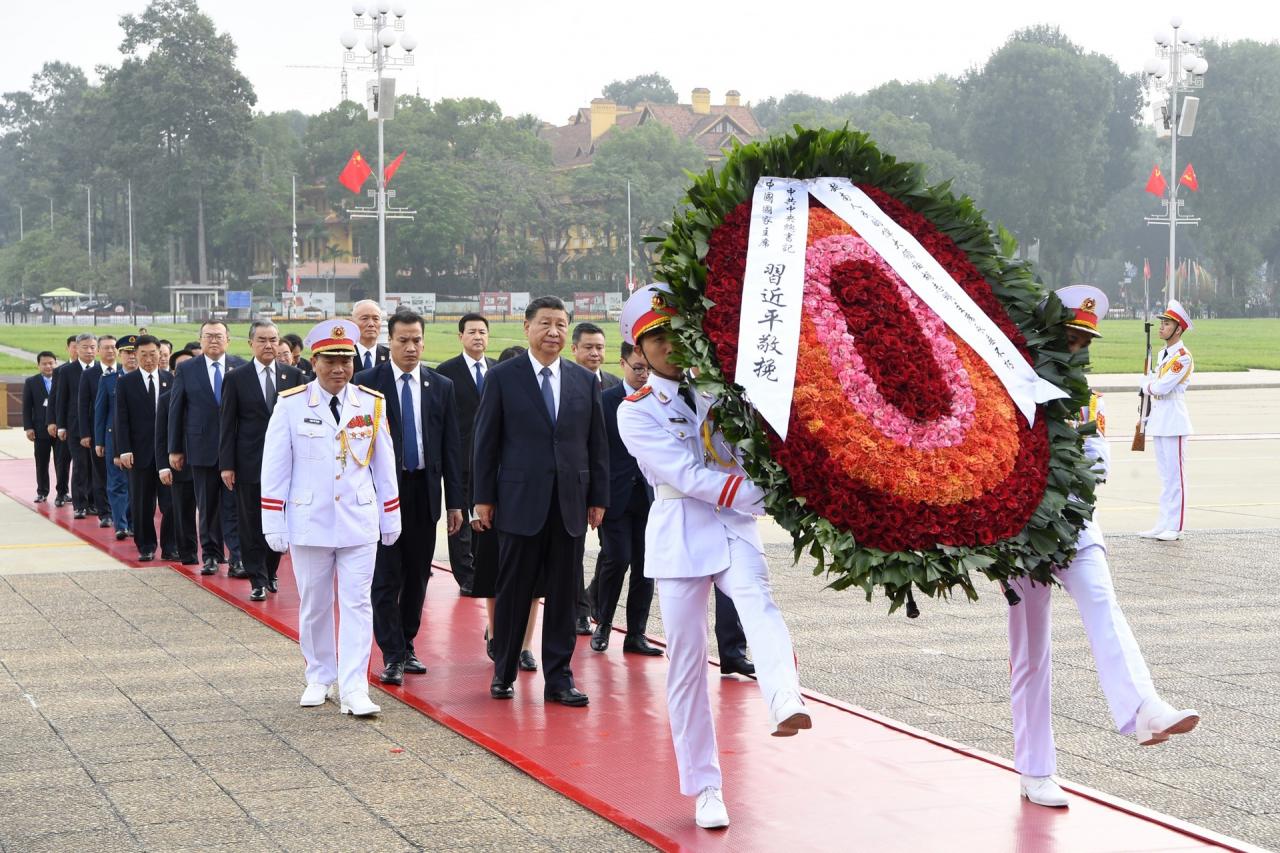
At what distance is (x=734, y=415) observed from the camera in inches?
201

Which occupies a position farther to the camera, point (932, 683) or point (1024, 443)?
point (932, 683)

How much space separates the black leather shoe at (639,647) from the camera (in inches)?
338

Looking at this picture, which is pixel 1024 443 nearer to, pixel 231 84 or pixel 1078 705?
pixel 1078 705

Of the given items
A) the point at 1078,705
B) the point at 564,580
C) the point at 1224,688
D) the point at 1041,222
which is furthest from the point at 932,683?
the point at 1041,222

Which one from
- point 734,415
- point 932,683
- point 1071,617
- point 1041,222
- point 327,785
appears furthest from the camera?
Answer: point 1041,222

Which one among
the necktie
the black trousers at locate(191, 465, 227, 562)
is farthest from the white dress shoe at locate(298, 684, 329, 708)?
the black trousers at locate(191, 465, 227, 562)

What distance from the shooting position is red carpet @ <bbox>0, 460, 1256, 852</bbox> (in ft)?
17.1

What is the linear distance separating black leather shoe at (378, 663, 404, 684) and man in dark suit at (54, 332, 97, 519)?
891 centimetres

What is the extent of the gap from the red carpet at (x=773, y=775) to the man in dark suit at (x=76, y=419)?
348 inches

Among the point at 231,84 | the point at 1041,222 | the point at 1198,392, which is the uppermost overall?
the point at 231,84

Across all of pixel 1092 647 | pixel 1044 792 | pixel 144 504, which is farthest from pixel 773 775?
pixel 144 504

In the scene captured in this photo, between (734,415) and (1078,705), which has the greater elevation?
(734,415)

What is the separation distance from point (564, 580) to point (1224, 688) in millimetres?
3268

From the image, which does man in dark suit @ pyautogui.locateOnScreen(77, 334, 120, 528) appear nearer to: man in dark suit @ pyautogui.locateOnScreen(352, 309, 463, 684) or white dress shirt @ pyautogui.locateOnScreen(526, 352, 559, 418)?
man in dark suit @ pyautogui.locateOnScreen(352, 309, 463, 684)
